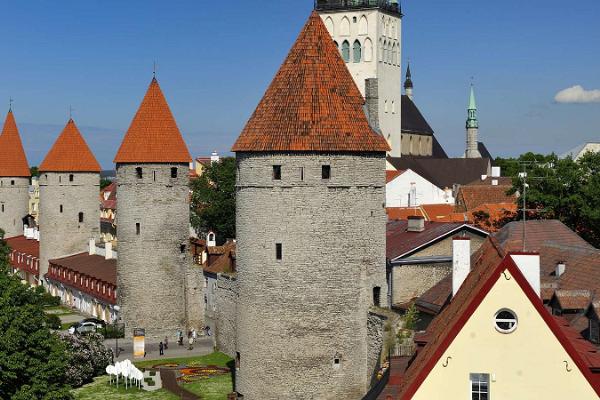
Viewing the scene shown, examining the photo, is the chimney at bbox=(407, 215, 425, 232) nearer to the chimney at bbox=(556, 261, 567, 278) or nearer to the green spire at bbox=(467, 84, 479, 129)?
the chimney at bbox=(556, 261, 567, 278)

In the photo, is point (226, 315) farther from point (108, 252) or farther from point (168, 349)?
point (108, 252)

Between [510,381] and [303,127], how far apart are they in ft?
49.0

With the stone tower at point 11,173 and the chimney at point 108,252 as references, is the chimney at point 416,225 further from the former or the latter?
the stone tower at point 11,173

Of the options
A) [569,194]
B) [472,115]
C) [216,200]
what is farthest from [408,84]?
[569,194]

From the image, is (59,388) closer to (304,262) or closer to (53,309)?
(304,262)

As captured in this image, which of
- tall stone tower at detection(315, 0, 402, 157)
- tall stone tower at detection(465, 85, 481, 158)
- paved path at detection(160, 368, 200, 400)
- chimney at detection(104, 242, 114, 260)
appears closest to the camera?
paved path at detection(160, 368, 200, 400)

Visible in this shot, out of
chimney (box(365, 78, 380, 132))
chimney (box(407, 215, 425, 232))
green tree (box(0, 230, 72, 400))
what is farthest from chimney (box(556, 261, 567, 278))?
green tree (box(0, 230, 72, 400))

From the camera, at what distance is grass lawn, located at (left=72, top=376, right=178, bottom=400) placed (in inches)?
1383

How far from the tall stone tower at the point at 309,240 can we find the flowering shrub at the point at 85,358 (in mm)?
9335

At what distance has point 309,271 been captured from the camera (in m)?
29.7

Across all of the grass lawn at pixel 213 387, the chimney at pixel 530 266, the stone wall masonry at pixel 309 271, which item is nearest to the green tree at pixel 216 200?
the grass lawn at pixel 213 387

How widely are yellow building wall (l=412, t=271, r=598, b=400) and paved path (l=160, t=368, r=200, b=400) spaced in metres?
19.3

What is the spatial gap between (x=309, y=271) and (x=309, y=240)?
3.08ft

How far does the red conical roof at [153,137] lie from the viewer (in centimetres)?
4538
